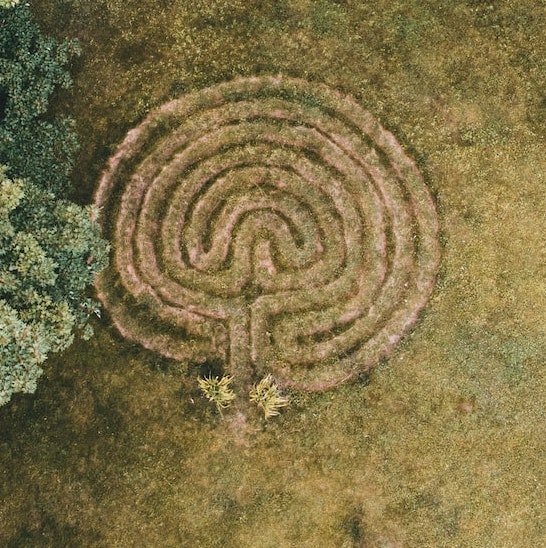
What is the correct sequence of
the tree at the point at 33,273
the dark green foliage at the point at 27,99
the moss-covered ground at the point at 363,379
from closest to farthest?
the tree at the point at 33,273 < the dark green foliage at the point at 27,99 < the moss-covered ground at the point at 363,379

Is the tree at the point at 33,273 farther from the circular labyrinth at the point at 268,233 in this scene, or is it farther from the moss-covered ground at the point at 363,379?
the moss-covered ground at the point at 363,379

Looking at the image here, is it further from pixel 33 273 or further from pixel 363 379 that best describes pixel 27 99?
pixel 363 379

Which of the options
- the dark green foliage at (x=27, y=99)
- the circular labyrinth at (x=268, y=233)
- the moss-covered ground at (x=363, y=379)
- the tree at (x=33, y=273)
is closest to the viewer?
the tree at (x=33, y=273)

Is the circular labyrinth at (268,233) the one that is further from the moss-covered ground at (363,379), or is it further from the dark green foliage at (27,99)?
the dark green foliage at (27,99)

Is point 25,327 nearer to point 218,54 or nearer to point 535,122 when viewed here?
point 218,54

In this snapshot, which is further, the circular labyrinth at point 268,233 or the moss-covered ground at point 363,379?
the circular labyrinth at point 268,233

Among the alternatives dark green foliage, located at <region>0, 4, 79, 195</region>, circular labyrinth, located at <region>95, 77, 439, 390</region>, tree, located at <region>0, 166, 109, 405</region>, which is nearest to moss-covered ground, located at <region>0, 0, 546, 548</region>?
circular labyrinth, located at <region>95, 77, 439, 390</region>

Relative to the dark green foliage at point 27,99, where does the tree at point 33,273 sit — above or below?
below

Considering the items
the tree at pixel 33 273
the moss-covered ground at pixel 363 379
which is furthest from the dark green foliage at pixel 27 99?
the moss-covered ground at pixel 363 379
